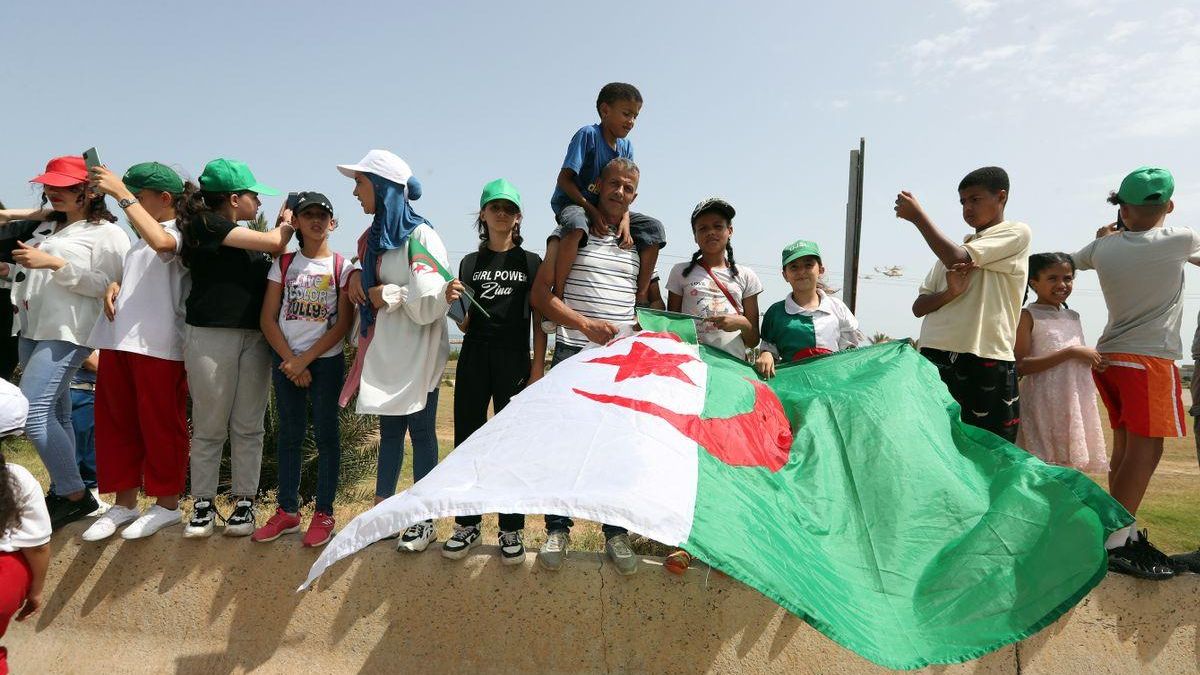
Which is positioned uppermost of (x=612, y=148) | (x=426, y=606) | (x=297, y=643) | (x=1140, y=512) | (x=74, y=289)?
(x=612, y=148)

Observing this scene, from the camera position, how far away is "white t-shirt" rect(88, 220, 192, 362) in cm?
322

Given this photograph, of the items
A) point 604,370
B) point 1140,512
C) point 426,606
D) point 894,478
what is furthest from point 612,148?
point 1140,512

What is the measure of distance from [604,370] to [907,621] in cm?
144

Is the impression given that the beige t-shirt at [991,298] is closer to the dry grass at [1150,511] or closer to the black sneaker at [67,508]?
the dry grass at [1150,511]

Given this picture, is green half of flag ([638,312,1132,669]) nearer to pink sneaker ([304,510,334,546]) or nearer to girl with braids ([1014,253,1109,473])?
girl with braids ([1014,253,1109,473])

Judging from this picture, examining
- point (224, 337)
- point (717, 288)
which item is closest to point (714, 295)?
point (717, 288)

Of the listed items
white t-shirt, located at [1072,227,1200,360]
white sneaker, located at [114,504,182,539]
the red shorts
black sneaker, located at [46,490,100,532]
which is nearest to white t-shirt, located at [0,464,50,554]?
white sneaker, located at [114,504,182,539]

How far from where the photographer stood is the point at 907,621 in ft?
6.93

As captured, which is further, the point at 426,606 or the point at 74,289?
the point at 74,289

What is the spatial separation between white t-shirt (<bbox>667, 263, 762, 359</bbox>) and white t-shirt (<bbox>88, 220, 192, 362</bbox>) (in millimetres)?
2527

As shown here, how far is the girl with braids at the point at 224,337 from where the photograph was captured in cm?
321

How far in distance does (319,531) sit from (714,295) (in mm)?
2285

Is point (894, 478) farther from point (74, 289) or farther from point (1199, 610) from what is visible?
point (74, 289)

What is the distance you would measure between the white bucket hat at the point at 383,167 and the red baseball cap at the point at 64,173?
1.48 meters
